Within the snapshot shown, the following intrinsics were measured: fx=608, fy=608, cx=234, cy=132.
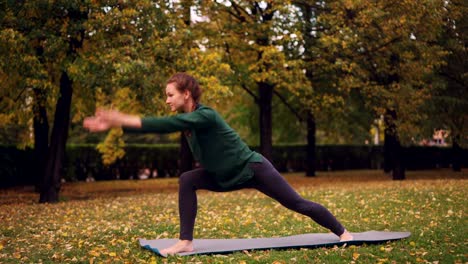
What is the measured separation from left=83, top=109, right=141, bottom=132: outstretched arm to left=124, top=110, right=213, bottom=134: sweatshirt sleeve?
61mm

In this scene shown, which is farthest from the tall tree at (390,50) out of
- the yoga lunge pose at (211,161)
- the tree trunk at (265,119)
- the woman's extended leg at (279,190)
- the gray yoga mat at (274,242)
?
the yoga lunge pose at (211,161)

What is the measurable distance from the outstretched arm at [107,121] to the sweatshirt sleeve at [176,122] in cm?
6

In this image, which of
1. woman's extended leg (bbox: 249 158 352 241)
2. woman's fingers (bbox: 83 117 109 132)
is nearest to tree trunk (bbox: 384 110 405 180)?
woman's extended leg (bbox: 249 158 352 241)

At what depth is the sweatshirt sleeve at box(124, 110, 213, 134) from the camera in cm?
572

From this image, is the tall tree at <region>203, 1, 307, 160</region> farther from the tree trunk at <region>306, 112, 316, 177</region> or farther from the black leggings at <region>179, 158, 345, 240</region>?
the black leggings at <region>179, 158, 345, 240</region>

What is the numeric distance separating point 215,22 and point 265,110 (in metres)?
3.72

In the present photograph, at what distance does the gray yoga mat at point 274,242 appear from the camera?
7078 mm

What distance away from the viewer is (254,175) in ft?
21.7

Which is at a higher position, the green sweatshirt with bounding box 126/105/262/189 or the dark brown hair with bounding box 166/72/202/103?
the dark brown hair with bounding box 166/72/202/103

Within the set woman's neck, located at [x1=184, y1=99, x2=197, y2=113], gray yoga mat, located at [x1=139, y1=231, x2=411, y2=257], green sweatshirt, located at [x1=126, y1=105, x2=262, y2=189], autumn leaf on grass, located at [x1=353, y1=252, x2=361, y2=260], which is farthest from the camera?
gray yoga mat, located at [x1=139, y1=231, x2=411, y2=257]

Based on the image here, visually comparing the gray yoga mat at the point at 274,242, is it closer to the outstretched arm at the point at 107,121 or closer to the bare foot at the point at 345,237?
the bare foot at the point at 345,237

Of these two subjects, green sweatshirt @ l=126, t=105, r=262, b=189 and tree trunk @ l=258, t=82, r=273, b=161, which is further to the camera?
tree trunk @ l=258, t=82, r=273, b=161

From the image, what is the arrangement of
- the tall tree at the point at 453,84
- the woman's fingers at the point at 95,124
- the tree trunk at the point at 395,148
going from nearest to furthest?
the woman's fingers at the point at 95,124 < the tall tree at the point at 453,84 < the tree trunk at the point at 395,148

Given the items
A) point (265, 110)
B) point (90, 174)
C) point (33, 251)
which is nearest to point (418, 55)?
point (265, 110)
